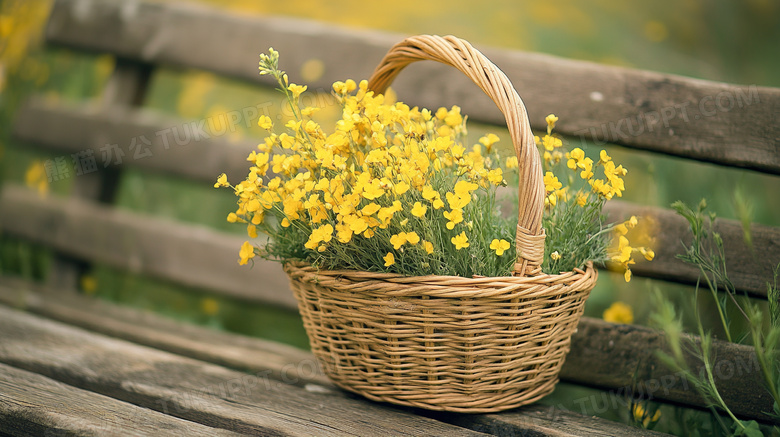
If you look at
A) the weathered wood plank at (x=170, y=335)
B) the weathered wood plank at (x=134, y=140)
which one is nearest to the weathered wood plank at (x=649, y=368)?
the weathered wood plank at (x=170, y=335)

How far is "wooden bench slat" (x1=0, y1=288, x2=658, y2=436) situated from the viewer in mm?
974

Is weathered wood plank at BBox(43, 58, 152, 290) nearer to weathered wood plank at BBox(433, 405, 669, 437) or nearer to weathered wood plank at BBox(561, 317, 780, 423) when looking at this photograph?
weathered wood plank at BBox(433, 405, 669, 437)

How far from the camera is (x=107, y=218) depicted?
1.73 metres

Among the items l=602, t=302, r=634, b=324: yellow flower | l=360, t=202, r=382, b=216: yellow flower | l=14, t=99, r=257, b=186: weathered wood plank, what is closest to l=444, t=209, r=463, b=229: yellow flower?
l=360, t=202, r=382, b=216: yellow flower

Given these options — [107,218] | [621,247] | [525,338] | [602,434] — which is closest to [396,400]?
[525,338]

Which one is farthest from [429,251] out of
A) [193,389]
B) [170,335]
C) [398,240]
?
[170,335]

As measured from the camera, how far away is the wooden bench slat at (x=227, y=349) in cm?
97

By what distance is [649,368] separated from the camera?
116 centimetres

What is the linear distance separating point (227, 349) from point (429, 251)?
2.41 feet

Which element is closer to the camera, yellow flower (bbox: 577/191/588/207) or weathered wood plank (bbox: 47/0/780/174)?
yellow flower (bbox: 577/191/588/207)

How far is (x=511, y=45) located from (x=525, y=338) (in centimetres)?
150

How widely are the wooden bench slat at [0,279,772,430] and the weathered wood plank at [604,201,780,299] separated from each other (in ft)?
0.44

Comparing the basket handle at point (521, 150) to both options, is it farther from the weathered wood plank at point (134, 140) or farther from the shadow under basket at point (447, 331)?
the weathered wood plank at point (134, 140)

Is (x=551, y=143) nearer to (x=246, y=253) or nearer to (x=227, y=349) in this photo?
(x=246, y=253)
